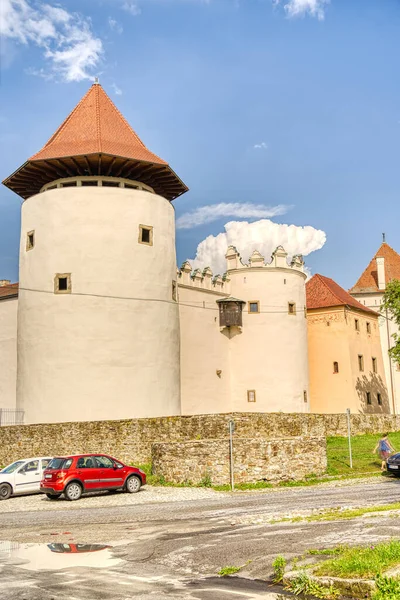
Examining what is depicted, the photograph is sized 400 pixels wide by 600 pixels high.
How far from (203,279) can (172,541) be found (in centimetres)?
3025

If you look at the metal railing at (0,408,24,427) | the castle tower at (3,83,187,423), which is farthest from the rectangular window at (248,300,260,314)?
the metal railing at (0,408,24,427)

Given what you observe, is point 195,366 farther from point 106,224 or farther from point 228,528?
point 228,528

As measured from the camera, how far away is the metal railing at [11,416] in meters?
33.8

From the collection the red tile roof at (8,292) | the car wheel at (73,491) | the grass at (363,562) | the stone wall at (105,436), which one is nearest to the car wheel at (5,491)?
the car wheel at (73,491)

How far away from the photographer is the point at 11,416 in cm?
3491

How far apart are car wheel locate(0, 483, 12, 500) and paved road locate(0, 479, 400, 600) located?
4343 mm

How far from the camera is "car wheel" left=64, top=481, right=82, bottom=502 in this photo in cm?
2041

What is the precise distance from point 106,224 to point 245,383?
14.7 meters

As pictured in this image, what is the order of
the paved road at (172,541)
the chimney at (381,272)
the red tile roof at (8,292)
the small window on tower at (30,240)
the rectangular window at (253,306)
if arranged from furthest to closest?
the chimney at (381,272)
the rectangular window at (253,306)
the red tile roof at (8,292)
the small window on tower at (30,240)
the paved road at (172,541)

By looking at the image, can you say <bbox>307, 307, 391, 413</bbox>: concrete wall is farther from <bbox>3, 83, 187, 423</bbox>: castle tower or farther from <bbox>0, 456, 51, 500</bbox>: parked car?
<bbox>0, 456, 51, 500</bbox>: parked car

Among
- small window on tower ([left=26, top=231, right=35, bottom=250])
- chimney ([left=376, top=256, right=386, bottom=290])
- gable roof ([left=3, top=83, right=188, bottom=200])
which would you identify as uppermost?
gable roof ([left=3, top=83, right=188, bottom=200])

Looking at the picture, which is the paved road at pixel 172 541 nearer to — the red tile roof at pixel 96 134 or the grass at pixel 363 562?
the grass at pixel 363 562

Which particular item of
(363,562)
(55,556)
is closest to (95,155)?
(55,556)

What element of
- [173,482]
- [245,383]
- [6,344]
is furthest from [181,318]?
[173,482]
